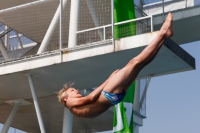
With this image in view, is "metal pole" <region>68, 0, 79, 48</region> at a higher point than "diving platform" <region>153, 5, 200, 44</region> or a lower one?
lower

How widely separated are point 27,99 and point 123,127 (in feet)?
21.7

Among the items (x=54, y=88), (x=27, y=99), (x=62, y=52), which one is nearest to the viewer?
(x=62, y=52)

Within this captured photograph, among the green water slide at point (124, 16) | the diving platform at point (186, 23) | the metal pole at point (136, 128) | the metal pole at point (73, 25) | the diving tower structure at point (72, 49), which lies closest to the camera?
the diving tower structure at point (72, 49)

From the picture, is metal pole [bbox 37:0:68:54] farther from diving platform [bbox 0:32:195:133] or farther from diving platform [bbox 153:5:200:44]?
diving platform [bbox 153:5:200:44]

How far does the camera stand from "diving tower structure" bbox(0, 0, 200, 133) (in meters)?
18.3

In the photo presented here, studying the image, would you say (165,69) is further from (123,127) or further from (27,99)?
(27,99)

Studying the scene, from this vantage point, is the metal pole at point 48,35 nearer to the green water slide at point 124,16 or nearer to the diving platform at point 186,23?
the green water slide at point 124,16

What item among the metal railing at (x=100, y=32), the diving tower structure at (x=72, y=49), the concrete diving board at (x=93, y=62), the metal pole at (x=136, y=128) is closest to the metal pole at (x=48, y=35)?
the diving tower structure at (x=72, y=49)

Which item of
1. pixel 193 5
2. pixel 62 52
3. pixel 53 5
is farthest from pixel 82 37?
pixel 193 5

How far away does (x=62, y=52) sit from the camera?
62.1ft

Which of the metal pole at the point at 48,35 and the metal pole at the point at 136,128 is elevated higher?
the metal pole at the point at 48,35

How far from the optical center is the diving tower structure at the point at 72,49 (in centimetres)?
1830

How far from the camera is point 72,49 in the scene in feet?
61.6

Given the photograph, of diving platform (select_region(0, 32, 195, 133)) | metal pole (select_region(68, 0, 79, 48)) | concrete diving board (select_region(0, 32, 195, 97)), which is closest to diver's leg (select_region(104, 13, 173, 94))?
diving platform (select_region(0, 32, 195, 133))
